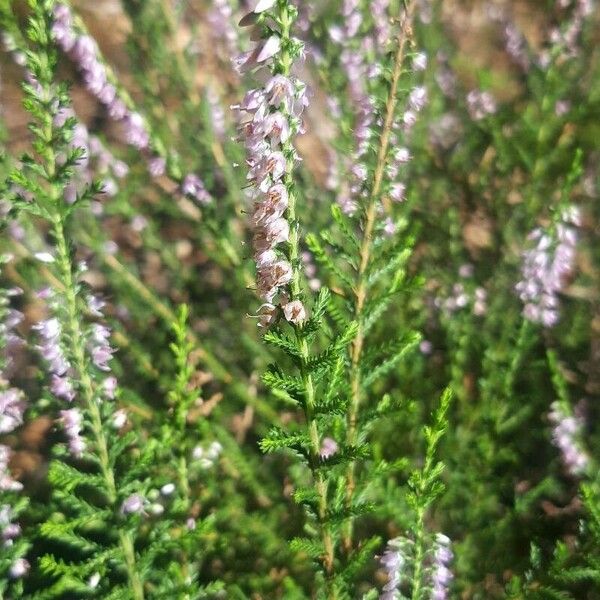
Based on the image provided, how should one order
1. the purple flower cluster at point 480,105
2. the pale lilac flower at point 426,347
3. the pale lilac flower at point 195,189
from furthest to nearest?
the purple flower cluster at point 480,105 < the pale lilac flower at point 426,347 < the pale lilac flower at point 195,189

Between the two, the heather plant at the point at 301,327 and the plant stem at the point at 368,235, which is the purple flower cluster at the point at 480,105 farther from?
the plant stem at the point at 368,235

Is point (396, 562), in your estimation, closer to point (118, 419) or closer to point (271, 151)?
point (118, 419)

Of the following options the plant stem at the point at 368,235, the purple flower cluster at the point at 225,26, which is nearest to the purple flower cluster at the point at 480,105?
the purple flower cluster at the point at 225,26

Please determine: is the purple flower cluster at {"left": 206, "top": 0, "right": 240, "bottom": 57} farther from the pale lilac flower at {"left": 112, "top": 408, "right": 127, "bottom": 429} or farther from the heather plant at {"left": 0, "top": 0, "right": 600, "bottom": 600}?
the pale lilac flower at {"left": 112, "top": 408, "right": 127, "bottom": 429}

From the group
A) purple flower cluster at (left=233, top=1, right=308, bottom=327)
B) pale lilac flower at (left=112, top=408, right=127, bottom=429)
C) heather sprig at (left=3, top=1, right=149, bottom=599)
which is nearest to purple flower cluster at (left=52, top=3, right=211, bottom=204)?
heather sprig at (left=3, top=1, right=149, bottom=599)

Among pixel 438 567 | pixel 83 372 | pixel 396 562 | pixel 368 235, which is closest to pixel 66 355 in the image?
pixel 83 372

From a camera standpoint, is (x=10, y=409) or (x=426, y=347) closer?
(x=10, y=409)
